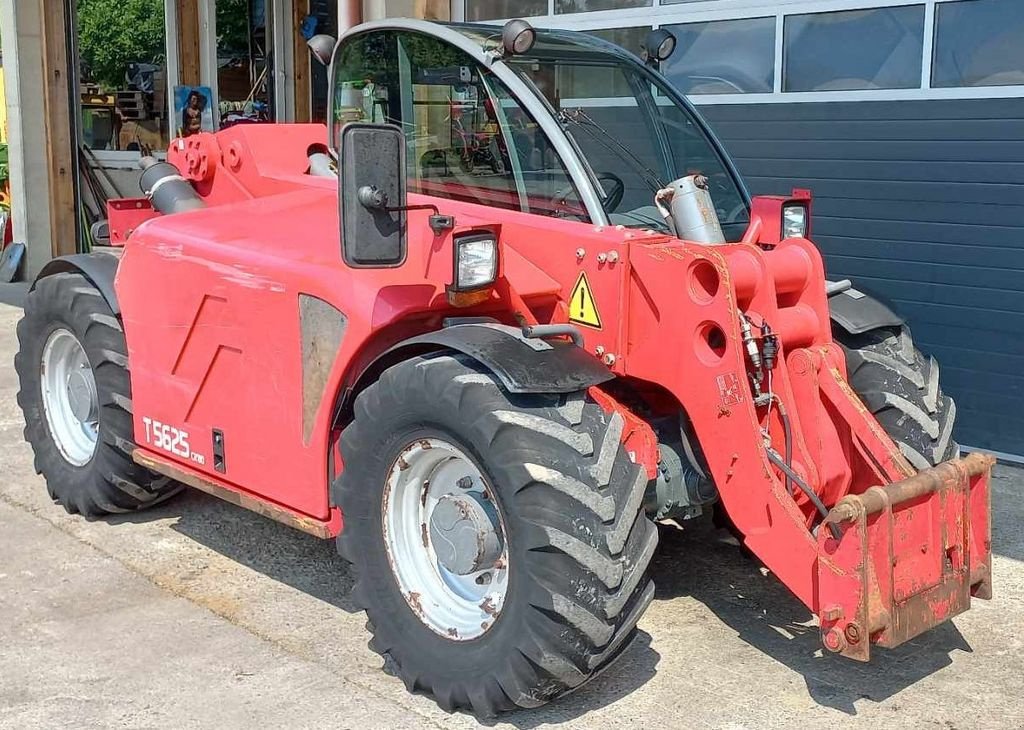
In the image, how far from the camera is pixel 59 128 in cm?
1316

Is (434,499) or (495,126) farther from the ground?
(495,126)

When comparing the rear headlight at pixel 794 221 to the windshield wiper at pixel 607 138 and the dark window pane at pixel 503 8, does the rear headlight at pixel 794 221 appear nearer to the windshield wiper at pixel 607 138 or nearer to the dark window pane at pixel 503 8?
the windshield wiper at pixel 607 138

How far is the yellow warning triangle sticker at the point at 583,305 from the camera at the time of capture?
397 centimetres

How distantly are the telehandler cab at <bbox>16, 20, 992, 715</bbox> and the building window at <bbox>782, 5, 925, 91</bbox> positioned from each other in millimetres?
2625

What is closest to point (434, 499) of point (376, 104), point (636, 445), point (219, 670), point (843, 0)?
point (636, 445)

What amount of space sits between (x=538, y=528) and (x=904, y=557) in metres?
1.10

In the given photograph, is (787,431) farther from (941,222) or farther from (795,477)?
(941,222)

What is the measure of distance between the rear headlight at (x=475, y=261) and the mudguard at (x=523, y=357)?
0.48 ft

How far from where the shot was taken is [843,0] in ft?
23.9

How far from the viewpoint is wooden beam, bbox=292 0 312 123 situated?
12922mm

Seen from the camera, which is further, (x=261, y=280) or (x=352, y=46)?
(x=352, y=46)

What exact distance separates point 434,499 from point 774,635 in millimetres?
1377

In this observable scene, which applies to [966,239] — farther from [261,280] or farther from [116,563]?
[116,563]

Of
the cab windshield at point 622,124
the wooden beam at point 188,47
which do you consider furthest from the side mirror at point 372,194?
the wooden beam at point 188,47
